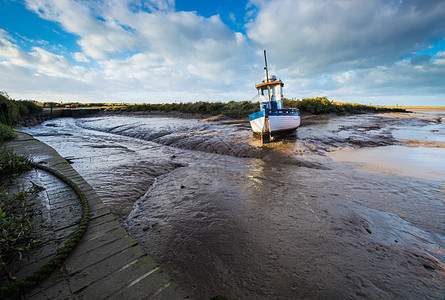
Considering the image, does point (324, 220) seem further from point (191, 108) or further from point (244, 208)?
point (191, 108)

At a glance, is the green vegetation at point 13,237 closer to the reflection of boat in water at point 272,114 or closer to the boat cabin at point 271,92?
the reflection of boat in water at point 272,114

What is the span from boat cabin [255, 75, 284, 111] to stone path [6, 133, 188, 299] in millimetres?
14396

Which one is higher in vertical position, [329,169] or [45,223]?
[45,223]

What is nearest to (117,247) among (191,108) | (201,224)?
(201,224)

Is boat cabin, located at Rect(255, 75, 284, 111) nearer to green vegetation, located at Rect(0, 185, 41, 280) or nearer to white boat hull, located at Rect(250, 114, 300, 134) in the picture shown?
white boat hull, located at Rect(250, 114, 300, 134)

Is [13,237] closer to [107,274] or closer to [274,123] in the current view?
[107,274]

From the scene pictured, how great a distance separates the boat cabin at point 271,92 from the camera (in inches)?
604

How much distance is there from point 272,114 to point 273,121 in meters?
0.52

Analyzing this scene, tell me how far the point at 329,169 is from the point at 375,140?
8.51m

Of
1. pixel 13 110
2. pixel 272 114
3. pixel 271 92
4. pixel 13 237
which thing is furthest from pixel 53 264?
pixel 13 110

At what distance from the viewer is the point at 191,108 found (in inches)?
1439

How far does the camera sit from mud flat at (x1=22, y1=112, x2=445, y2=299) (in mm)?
2758

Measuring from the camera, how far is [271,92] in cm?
1579

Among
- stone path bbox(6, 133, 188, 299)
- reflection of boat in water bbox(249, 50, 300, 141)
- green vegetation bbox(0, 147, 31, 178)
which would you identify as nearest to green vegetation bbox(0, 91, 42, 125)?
green vegetation bbox(0, 147, 31, 178)
